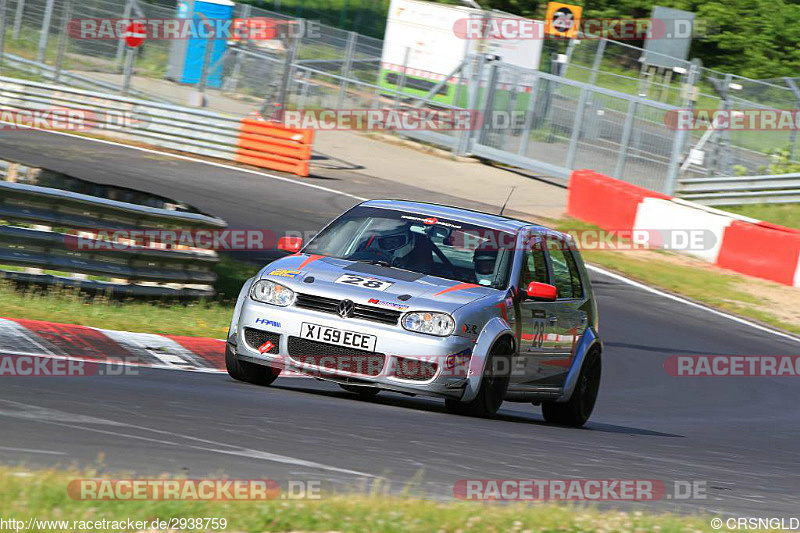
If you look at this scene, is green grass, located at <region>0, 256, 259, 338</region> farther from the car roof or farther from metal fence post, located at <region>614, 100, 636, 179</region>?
metal fence post, located at <region>614, 100, 636, 179</region>

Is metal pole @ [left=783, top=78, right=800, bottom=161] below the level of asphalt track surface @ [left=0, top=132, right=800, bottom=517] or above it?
above

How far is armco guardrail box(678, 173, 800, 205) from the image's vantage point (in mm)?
24609

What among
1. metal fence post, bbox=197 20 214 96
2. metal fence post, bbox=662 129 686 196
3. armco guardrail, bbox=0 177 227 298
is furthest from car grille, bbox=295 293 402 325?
metal fence post, bbox=197 20 214 96

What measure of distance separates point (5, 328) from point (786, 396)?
8.59 m

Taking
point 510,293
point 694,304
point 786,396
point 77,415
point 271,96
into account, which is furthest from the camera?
point 271,96

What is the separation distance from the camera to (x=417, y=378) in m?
8.35

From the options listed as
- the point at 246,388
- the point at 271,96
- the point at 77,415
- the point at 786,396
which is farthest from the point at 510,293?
the point at 271,96

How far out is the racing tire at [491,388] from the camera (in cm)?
866

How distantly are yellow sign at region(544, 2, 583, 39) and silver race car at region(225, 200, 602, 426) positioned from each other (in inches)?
1046

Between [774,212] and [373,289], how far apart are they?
17.9 metres

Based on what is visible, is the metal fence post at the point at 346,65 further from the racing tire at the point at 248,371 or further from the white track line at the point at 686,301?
the racing tire at the point at 248,371

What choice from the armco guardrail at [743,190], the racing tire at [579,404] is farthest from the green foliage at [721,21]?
the racing tire at [579,404]

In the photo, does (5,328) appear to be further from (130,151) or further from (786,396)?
(130,151)

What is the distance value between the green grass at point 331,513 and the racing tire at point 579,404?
4640 mm
